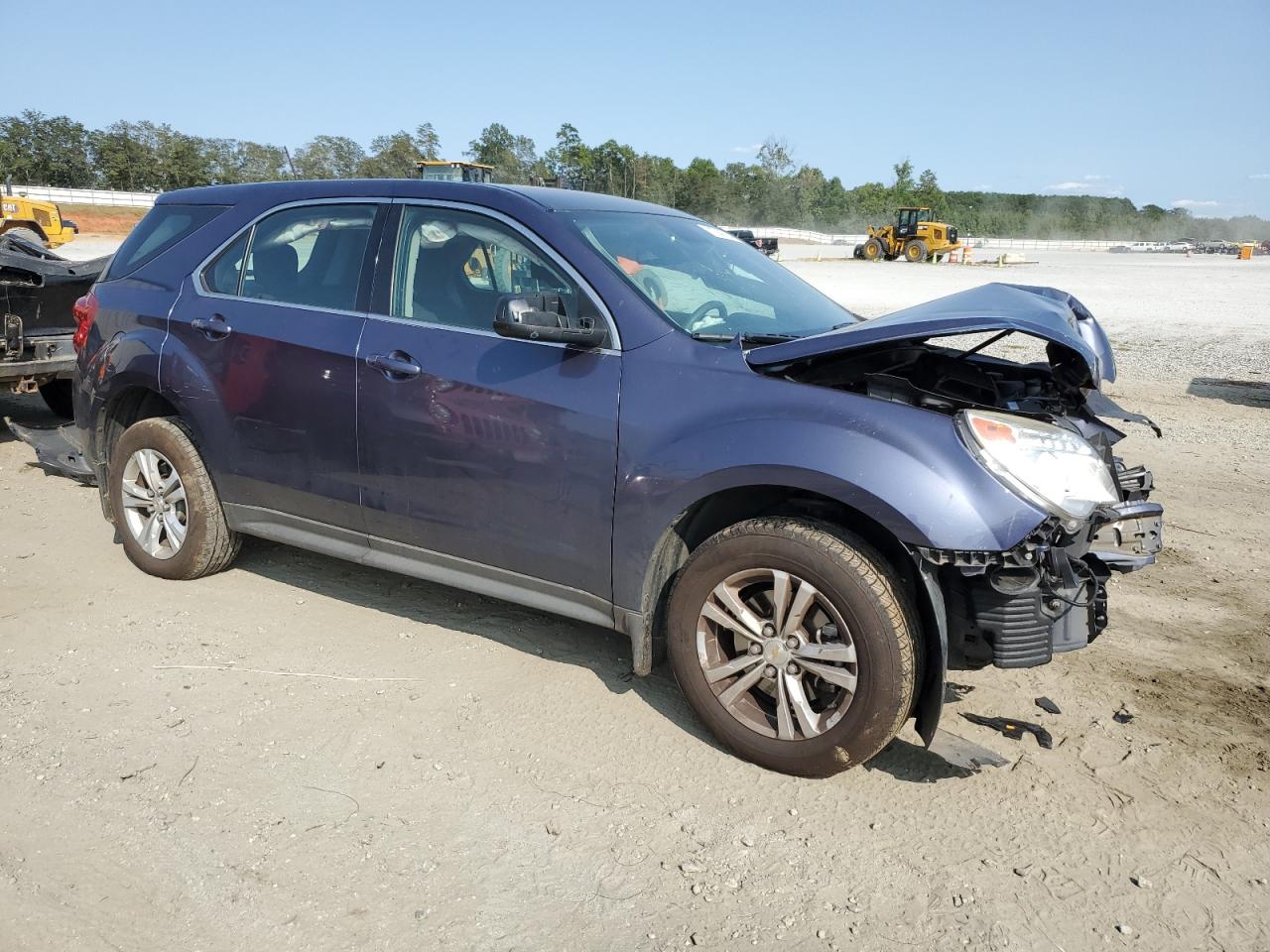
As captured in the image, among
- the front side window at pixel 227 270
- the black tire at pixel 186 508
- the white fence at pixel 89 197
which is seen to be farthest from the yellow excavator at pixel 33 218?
the white fence at pixel 89 197

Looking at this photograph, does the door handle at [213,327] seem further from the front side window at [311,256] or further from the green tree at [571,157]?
the green tree at [571,157]

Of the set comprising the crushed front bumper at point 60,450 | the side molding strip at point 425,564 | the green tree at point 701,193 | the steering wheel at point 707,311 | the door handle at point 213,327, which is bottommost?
the crushed front bumper at point 60,450

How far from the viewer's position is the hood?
298 cm

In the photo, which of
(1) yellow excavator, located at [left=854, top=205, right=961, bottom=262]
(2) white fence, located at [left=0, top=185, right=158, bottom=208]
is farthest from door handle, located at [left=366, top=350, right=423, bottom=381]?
(2) white fence, located at [left=0, top=185, right=158, bottom=208]

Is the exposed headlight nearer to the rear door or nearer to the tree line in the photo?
the rear door

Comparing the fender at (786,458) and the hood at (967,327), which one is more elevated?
Result: the hood at (967,327)

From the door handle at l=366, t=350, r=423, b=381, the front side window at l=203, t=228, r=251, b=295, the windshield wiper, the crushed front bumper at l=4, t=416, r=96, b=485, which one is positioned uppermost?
the front side window at l=203, t=228, r=251, b=295

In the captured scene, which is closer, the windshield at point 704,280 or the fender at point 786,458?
the fender at point 786,458

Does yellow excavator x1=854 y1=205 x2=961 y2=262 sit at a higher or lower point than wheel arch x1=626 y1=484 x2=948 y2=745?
higher

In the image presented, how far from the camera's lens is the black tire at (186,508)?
4.68 meters

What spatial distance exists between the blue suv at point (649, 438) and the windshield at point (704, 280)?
0.02 m

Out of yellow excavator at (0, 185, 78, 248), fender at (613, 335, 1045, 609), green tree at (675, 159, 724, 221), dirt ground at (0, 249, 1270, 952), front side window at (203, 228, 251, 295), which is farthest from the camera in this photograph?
green tree at (675, 159, 724, 221)

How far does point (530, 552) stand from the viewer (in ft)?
12.1

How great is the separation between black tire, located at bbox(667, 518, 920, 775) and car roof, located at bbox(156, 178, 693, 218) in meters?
1.59
